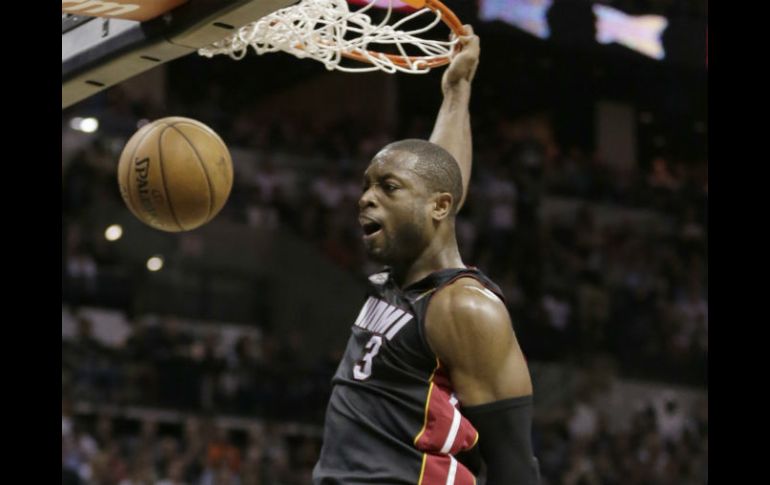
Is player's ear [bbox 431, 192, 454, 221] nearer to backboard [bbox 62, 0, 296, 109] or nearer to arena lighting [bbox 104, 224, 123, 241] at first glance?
backboard [bbox 62, 0, 296, 109]

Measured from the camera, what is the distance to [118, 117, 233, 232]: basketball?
3908 millimetres

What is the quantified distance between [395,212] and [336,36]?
46.0 inches

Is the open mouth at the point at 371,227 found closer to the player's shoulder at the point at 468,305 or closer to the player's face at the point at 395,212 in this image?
the player's face at the point at 395,212

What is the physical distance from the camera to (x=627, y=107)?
1327 cm

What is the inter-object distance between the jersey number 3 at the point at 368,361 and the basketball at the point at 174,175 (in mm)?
1033

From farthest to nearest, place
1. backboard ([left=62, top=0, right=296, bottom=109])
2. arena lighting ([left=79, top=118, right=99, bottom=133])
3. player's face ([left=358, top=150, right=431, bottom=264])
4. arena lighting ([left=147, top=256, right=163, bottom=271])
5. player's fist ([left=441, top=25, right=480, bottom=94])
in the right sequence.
→ arena lighting ([left=147, top=256, right=163, bottom=271]), arena lighting ([left=79, top=118, right=99, bottom=133]), player's fist ([left=441, top=25, right=480, bottom=94]), backboard ([left=62, top=0, right=296, bottom=109]), player's face ([left=358, top=150, right=431, bottom=264])

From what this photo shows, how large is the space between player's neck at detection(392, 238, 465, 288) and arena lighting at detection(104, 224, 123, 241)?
25.4ft

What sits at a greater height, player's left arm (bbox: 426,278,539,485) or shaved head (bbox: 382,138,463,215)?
shaved head (bbox: 382,138,463,215)

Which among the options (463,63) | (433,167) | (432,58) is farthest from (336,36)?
(433,167)

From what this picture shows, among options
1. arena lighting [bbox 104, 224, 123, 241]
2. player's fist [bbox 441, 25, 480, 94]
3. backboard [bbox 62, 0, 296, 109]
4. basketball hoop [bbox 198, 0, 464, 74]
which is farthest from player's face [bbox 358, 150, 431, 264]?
arena lighting [bbox 104, 224, 123, 241]

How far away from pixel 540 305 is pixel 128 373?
3970 mm

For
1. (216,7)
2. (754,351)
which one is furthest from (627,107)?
(754,351)

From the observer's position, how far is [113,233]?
1061 centimetres

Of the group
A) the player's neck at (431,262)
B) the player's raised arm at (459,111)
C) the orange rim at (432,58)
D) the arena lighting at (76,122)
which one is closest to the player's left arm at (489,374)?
the player's neck at (431,262)
